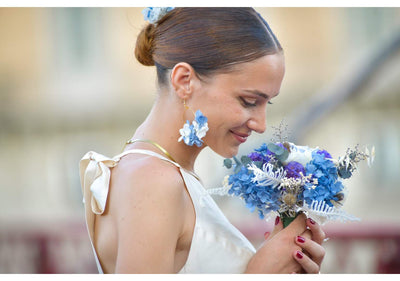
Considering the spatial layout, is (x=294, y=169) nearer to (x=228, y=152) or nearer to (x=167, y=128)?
(x=228, y=152)

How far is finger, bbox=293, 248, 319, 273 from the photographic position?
2.24 meters

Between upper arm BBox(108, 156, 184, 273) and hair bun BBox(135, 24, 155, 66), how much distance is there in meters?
0.54

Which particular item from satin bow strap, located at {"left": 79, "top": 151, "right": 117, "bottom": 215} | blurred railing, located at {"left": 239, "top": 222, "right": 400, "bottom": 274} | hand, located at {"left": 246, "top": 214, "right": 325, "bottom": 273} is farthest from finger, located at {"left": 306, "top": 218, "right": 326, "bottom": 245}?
blurred railing, located at {"left": 239, "top": 222, "right": 400, "bottom": 274}

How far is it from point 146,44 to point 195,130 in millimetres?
420

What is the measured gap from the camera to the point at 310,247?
2268 millimetres

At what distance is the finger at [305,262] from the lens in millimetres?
2238

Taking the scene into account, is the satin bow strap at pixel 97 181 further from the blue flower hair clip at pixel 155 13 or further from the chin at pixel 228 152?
the blue flower hair clip at pixel 155 13

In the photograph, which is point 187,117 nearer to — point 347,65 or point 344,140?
point 344,140

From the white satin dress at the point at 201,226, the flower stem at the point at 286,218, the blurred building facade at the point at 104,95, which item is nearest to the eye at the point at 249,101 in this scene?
the white satin dress at the point at 201,226

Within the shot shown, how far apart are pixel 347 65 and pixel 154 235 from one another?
1368cm

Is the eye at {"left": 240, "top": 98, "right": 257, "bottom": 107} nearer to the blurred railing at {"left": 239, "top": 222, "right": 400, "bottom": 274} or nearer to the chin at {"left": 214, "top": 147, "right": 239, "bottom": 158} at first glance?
the chin at {"left": 214, "top": 147, "right": 239, "bottom": 158}

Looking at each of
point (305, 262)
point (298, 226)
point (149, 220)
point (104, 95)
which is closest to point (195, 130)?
point (149, 220)

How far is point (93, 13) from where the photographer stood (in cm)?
1519

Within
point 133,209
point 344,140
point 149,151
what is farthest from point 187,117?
point 344,140
